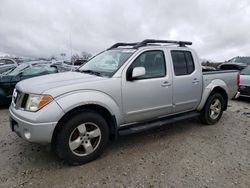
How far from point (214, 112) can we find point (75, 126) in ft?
11.4

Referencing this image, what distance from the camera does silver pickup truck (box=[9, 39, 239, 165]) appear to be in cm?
275

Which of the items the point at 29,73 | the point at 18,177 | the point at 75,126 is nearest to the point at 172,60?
the point at 75,126

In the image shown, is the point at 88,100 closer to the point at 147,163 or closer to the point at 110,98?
the point at 110,98

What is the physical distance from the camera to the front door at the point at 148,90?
→ 332 cm

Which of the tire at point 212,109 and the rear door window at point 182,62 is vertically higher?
the rear door window at point 182,62

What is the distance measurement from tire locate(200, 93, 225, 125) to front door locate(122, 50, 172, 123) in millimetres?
1207

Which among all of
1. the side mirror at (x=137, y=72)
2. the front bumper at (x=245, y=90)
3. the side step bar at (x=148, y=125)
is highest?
the side mirror at (x=137, y=72)

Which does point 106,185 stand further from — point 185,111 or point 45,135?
point 185,111

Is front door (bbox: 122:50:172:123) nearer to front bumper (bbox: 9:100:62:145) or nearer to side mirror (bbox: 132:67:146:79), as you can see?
side mirror (bbox: 132:67:146:79)

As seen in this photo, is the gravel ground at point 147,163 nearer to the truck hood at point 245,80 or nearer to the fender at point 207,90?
the fender at point 207,90

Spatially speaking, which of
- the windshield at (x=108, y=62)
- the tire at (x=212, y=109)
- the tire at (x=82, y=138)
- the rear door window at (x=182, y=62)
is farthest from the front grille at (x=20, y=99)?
the tire at (x=212, y=109)

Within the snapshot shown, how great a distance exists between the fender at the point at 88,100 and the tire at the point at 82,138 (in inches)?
7.0

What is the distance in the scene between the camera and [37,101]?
8.93 ft

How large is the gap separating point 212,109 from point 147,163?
2520 mm
